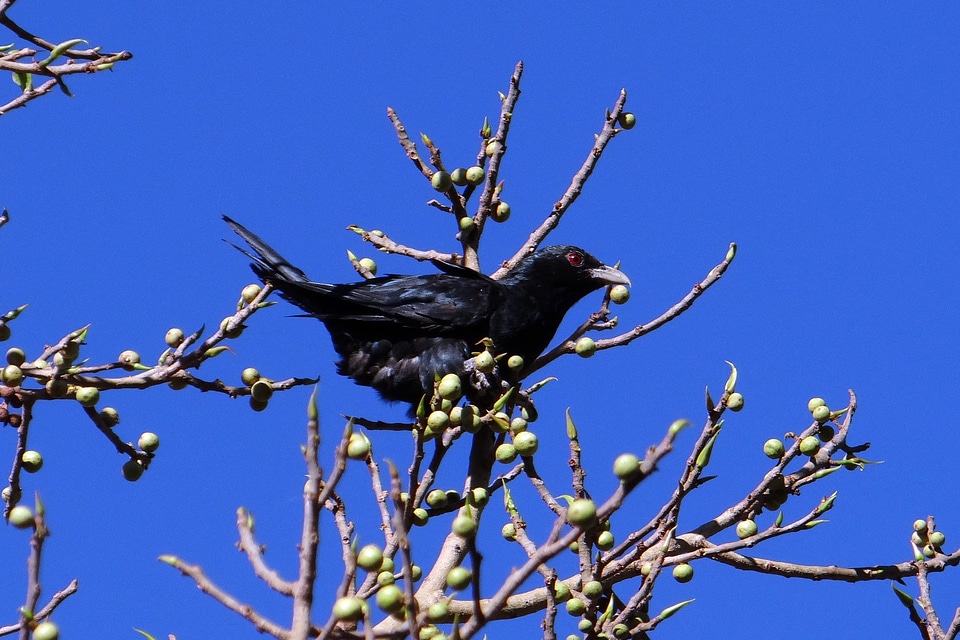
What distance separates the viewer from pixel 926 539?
373 cm

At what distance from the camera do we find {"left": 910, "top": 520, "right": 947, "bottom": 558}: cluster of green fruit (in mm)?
3697

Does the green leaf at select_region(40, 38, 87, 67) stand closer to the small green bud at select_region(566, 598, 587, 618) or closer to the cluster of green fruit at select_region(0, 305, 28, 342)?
the cluster of green fruit at select_region(0, 305, 28, 342)

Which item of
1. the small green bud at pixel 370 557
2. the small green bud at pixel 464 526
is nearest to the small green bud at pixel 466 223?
the small green bud at pixel 370 557

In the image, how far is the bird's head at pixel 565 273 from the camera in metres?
6.55

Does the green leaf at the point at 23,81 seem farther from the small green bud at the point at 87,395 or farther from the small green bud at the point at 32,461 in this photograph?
the small green bud at the point at 32,461

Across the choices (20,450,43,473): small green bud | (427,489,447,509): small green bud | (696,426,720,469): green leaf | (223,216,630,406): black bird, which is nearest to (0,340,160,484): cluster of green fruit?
(20,450,43,473): small green bud

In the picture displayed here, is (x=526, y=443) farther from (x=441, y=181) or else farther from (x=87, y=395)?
(x=441, y=181)

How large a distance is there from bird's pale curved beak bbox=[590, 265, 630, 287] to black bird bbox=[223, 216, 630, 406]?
0.46 metres

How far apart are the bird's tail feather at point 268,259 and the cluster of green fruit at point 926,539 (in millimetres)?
3137

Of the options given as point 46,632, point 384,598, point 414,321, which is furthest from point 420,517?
point 414,321

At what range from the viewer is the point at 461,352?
6016 millimetres

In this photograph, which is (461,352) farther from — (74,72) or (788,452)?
(74,72)

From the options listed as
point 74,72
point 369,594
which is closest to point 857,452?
point 369,594

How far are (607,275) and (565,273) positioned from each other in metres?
0.25
